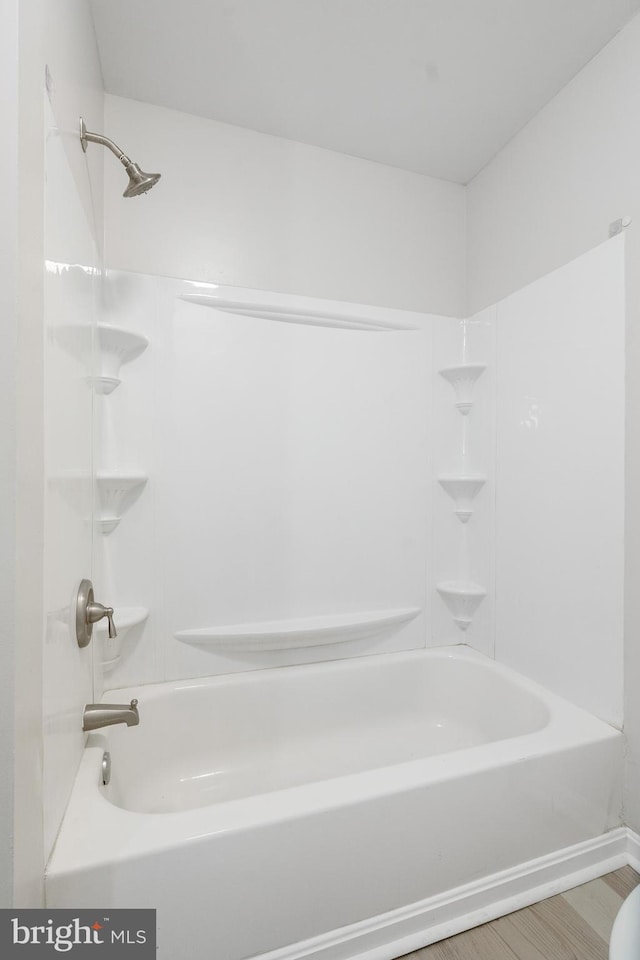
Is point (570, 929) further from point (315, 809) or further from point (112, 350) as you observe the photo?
point (112, 350)

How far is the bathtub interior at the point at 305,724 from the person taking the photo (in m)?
1.58

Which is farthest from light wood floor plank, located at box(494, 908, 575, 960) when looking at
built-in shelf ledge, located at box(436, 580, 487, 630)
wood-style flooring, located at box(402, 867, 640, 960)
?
built-in shelf ledge, located at box(436, 580, 487, 630)

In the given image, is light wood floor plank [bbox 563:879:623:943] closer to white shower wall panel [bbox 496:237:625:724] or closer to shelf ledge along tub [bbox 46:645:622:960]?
shelf ledge along tub [bbox 46:645:622:960]

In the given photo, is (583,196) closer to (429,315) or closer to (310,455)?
(429,315)

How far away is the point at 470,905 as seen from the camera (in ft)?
3.96

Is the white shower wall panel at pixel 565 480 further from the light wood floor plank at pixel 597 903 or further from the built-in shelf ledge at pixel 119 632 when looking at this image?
the built-in shelf ledge at pixel 119 632

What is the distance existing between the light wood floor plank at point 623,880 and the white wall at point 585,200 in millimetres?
125

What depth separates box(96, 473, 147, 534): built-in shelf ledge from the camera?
157 centimetres

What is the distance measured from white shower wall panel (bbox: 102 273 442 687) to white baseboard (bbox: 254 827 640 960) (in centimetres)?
86

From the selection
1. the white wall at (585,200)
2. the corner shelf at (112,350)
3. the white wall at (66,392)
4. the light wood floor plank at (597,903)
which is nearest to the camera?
the white wall at (66,392)

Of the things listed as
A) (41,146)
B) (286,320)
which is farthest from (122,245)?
(41,146)

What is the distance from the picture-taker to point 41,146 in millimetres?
821

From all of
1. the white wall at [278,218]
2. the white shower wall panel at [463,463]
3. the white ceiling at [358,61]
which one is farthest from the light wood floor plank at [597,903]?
the white ceiling at [358,61]

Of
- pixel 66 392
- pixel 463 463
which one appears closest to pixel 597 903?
pixel 463 463
